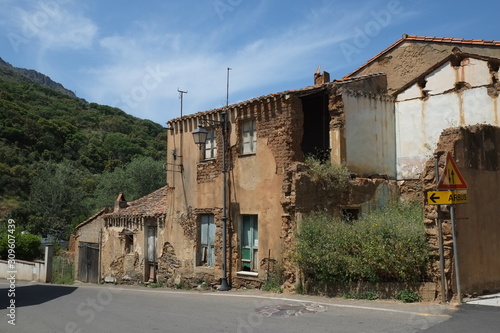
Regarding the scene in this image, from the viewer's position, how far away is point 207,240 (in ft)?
58.2

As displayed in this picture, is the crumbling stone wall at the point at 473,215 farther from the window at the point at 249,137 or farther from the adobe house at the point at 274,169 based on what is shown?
the window at the point at 249,137

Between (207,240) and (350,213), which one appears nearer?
(350,213)

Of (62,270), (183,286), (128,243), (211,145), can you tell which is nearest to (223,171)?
(211,145)

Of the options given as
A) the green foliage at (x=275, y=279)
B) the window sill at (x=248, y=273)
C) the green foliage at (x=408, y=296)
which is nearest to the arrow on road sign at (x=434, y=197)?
the green foliage at (x=408, y=296)

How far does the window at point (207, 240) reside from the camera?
57.6 ft

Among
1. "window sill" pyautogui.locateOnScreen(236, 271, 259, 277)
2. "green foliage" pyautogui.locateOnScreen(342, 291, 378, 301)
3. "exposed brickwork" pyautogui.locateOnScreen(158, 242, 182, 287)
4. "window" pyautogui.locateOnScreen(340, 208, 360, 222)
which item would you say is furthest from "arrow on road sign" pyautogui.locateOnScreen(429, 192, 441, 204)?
"exposed brickwork" pyautogui.locateOnScreen(158, 242, 182, 287)

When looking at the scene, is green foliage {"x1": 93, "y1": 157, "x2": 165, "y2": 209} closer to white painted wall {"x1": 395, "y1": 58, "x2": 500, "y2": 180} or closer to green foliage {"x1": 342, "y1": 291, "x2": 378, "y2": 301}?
white painted wall {"x1": 395, "y1": 58, "x2": 500, "y2": 180}

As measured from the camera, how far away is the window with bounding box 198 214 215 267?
17547 mm

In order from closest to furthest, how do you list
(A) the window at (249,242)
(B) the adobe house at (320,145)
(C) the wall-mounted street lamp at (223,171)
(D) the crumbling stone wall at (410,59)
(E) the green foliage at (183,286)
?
(B) the adobe house at (320,145)
(A) the window at (249,242)
(C) the wall-mounted street lamp at (223,171)
(D) the crumbling stone wall at (410,59)
(E) the green foliage at (183,286)

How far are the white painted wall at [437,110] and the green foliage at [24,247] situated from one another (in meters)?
26.1

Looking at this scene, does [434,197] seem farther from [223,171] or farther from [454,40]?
[454,40]

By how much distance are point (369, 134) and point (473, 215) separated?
18.2 ft

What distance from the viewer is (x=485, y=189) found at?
11305mm

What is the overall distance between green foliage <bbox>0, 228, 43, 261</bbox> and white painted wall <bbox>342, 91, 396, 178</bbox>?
2539 centimetres
